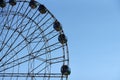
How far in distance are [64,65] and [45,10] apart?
572 cm

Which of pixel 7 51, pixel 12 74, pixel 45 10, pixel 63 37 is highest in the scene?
pixel 45 10

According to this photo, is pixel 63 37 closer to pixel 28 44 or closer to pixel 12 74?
pixel 28 44

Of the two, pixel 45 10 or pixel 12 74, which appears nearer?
pixel 12 74

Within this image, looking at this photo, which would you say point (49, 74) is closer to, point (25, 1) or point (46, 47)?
point (46, 47)

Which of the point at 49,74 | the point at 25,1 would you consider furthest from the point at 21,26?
the point at 49,74

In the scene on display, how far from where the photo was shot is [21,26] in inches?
1137

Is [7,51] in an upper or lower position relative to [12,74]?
upper

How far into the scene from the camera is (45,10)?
30.5 m

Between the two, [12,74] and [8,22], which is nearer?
[12,74]

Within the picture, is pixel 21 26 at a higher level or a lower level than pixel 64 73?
higher

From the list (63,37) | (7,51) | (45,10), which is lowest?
(7,51)

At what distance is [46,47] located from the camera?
2872 cm

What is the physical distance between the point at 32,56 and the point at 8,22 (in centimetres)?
399

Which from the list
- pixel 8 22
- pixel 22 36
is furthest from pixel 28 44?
pixel 8 22
